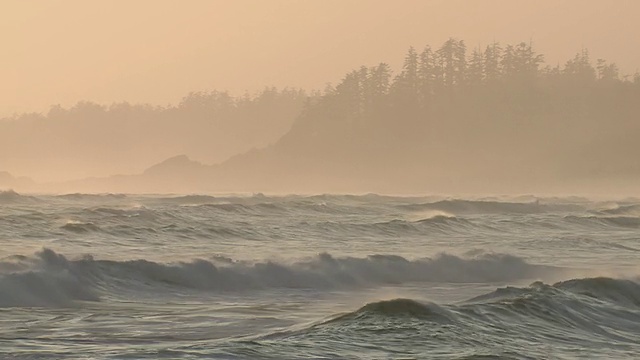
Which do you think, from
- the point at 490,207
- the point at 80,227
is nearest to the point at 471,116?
the point at 490,207

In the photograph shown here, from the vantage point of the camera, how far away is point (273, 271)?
731 inches

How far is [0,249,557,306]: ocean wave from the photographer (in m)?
16.7

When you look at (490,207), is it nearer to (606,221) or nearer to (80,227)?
(606,221)

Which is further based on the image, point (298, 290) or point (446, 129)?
point (446, 129)

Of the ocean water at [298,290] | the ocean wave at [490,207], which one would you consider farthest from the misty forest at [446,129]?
the ocean water at [298,290]

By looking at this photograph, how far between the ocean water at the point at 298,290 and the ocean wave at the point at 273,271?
0.04m

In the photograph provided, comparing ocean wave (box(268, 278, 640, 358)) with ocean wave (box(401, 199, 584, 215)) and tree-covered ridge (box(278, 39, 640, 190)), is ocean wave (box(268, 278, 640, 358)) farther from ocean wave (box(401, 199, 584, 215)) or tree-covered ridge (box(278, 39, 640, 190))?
tree-covered ridge (box(278, 39, 640, 190))

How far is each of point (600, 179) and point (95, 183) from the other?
55.8 m

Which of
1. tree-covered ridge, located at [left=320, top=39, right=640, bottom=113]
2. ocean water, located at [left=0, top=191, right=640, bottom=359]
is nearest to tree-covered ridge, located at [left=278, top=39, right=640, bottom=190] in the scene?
tree-covered ridge, located at [left=320, top=39, right=640, bottom=113]

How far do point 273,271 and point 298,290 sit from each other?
4.04 ft

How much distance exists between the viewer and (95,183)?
5079 inches

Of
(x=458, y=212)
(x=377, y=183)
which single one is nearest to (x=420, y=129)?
(x=377, y=183)

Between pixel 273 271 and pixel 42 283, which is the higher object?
pixel 273 271

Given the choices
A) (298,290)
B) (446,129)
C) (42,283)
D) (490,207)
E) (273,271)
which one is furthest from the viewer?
(446,129)
